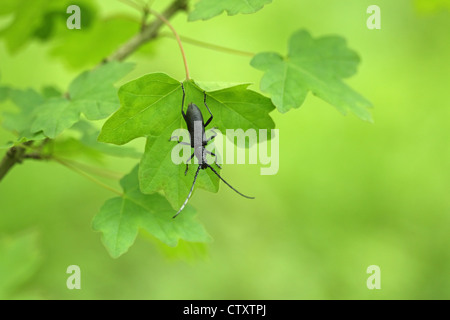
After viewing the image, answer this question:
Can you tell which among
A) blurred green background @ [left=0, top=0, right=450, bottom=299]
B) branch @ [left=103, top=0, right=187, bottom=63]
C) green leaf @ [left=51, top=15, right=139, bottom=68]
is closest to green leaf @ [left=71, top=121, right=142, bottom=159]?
branch @ [left=103, top=0, right=187, bottom=63]

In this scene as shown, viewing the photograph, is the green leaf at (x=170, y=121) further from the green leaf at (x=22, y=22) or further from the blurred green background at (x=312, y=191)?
A: the blurred green background at (x=312, y=191)

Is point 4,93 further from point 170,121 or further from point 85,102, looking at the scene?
point 170,121

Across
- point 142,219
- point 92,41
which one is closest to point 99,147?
point 142,219

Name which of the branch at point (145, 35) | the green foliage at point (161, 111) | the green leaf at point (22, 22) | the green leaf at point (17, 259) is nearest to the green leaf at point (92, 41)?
the green leaf at point (22, 22)

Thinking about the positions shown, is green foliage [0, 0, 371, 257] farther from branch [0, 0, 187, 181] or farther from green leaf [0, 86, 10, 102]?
branch [0, 0, 187, 181]
